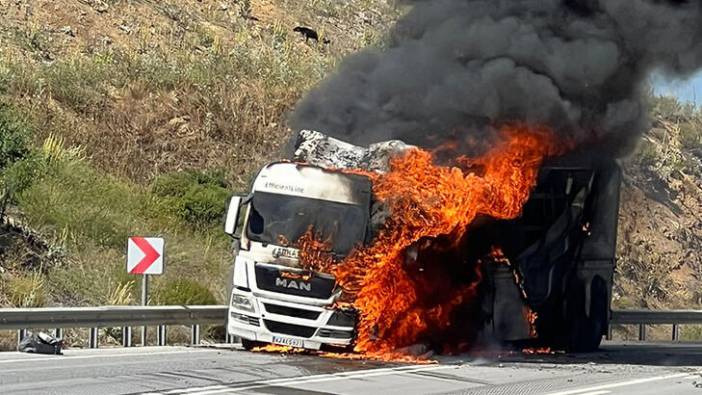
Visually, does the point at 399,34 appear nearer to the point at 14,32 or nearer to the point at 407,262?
the point at 407,262

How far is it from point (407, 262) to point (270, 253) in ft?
6.10

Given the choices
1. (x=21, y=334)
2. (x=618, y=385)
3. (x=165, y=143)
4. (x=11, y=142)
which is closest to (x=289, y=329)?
(x=21, y=334)

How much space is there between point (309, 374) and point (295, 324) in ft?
6.95

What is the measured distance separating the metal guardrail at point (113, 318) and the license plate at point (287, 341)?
2870mm

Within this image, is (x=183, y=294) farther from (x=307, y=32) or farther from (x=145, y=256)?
(x=307, y=32)

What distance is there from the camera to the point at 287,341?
16.5 meters

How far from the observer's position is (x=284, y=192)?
55.5ft

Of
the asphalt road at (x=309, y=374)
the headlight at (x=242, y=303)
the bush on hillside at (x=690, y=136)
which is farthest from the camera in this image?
the bush on hillside at (x=690, y=136)

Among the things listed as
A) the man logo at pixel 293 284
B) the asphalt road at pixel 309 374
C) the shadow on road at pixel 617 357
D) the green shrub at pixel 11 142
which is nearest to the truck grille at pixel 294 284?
the man logo at pixel 293 284

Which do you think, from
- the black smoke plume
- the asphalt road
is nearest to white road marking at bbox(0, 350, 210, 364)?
the asphalt road

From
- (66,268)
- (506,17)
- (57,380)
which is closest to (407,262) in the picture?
(506,17)

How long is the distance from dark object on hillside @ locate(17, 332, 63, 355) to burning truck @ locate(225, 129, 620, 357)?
7.67ft

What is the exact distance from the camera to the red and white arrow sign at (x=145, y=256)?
19.7 metres

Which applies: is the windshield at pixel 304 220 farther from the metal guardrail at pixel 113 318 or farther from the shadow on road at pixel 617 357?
the shadow on road at pixel 617 357
